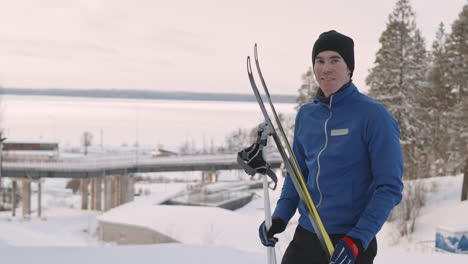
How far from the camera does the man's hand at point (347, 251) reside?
1.94m

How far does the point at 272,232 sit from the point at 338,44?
3.82 feet

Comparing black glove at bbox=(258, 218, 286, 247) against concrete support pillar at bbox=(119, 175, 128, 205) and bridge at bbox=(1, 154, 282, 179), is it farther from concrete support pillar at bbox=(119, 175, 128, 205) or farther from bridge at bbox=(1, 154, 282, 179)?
concrete support pillar at bbox=(119, 175, 128, 205)

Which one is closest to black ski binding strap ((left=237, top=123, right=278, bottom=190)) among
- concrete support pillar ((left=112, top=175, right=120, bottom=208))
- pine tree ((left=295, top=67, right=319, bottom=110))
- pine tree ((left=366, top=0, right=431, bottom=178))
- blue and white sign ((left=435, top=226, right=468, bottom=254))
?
blue and white sign ((left=435, top=226, right=468, bottom=254))

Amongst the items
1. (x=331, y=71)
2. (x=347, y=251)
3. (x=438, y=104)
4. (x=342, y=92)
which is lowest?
(x=347, y=251)

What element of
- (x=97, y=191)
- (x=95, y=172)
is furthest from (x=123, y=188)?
(x=95, y=172)

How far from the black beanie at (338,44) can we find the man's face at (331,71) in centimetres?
3

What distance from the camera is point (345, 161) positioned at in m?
2.13

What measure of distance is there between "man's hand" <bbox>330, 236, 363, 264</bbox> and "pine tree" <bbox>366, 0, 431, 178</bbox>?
82.3 ft

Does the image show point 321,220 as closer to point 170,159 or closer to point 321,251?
point 321,251

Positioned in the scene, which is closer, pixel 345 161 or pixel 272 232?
pixel 345 161

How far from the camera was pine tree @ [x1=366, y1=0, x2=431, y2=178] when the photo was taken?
1007 inches

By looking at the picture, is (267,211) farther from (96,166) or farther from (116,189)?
(116,189)

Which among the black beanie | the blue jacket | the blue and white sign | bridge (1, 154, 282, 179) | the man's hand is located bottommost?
bridge (1, 154, 282, 179)

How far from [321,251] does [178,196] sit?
→ 1390 inches
